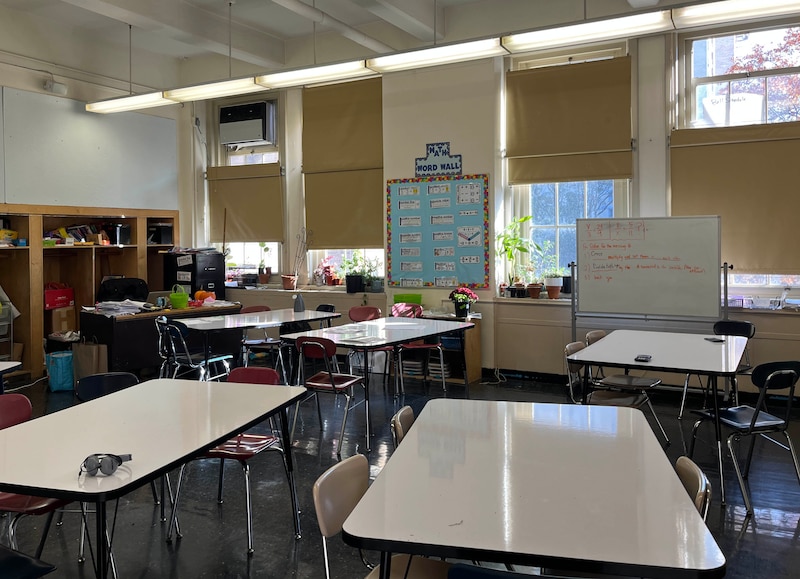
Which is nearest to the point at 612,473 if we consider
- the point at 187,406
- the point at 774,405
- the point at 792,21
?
the point at 187,406

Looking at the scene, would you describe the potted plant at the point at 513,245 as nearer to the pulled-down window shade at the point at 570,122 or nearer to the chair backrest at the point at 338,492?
the pulled-down window shade at the point at 570,122

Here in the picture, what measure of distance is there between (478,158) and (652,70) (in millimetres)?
1959

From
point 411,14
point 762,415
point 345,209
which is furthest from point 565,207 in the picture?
point 762,415

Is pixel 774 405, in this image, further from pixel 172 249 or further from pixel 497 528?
pixel 172 249

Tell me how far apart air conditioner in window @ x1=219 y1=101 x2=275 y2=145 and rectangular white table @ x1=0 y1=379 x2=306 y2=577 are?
6028mm

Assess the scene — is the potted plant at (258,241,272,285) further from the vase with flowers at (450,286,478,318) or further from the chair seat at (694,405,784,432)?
the chair seat at (694,405,784,432)

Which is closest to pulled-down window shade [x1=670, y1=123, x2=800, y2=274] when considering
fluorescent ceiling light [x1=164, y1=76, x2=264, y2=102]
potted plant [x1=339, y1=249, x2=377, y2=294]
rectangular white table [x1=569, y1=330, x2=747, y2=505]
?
rectangular white table [x1=569, y1=330, x2=747, y2=505]

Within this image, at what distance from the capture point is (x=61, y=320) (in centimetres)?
823

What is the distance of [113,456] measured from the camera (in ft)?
7.21

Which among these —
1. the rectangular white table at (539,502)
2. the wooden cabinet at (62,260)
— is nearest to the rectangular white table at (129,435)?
the rectangular white table at (539,502)

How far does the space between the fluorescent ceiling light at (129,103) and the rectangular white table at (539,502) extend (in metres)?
6.03

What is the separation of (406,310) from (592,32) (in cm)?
342

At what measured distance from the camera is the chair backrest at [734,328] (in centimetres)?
554

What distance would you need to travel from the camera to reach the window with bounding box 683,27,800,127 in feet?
20.3
